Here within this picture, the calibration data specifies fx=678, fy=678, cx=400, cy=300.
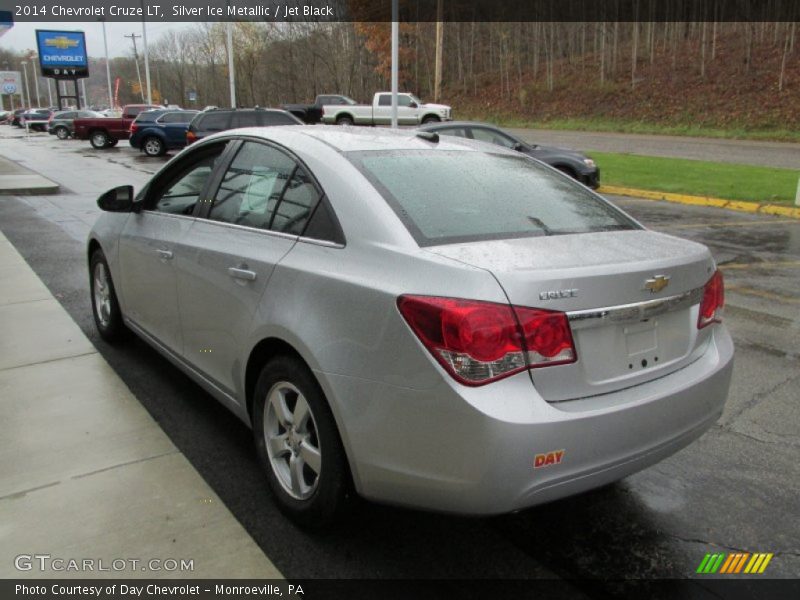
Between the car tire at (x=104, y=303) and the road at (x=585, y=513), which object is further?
the car tire at (x=104, y=303)

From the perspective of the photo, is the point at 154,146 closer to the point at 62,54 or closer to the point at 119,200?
the point at 119,200

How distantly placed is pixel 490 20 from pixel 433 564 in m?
60.6

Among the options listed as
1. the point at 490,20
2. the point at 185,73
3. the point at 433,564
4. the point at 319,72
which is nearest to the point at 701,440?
the point at 433,564

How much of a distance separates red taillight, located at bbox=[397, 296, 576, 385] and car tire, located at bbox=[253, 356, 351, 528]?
2.00 ft

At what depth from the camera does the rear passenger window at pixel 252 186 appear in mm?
3178

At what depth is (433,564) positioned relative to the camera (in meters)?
2.64

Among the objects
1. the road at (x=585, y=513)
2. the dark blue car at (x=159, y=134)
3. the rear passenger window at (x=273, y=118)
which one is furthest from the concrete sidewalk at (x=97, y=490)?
the dark blue car at (x=159, y=134)

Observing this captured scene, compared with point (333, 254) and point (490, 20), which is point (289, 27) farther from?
point (333, 254)

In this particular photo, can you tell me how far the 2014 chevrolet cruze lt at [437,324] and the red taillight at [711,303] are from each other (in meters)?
0.01

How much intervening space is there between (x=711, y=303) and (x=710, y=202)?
10534mm

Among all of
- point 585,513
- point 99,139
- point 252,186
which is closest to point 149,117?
point 99,139

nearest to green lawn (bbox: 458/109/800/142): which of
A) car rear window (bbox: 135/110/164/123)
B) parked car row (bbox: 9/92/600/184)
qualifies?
parked car row (bbox: 9/92/600/184)

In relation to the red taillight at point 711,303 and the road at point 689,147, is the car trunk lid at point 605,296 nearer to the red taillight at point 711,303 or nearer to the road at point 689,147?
the red taillight at point 711,303

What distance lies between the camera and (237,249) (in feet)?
10.4
